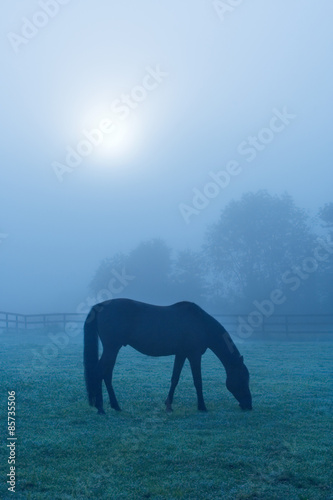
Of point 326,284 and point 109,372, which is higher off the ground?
point 326,284

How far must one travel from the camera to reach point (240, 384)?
7.96 metres

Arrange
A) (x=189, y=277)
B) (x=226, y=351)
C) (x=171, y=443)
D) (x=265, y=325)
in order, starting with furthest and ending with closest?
(x=189, y=277), (x=265, y=325), (x=226, y=351), (x=171, y=443)

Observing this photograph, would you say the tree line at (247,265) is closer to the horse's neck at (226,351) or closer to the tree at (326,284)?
the tree at (326,284)

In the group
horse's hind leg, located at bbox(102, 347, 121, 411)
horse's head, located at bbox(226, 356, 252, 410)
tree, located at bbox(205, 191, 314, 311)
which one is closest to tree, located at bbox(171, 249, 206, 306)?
tree, located at bbox(205, 191, 314, 311)

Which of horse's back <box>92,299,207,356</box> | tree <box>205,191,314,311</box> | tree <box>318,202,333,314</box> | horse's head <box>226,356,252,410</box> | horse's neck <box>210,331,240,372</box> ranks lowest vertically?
horse's head <box>226,356,252,410</box>

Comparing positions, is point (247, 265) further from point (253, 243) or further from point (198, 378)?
point (198, 378)

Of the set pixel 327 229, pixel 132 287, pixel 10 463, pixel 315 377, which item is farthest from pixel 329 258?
pixel 10 463

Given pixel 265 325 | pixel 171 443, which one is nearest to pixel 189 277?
pixel 265 325

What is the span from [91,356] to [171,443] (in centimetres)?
256

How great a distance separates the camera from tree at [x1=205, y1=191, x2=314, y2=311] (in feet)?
122

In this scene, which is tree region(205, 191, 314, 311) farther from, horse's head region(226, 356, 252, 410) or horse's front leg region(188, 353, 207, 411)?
horse's front leg region(188, 353, 207, 411)

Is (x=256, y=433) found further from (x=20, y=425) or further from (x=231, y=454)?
(x=20, y=425)

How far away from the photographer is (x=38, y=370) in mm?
12484

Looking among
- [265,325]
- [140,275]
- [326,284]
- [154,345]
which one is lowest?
[265,325]
